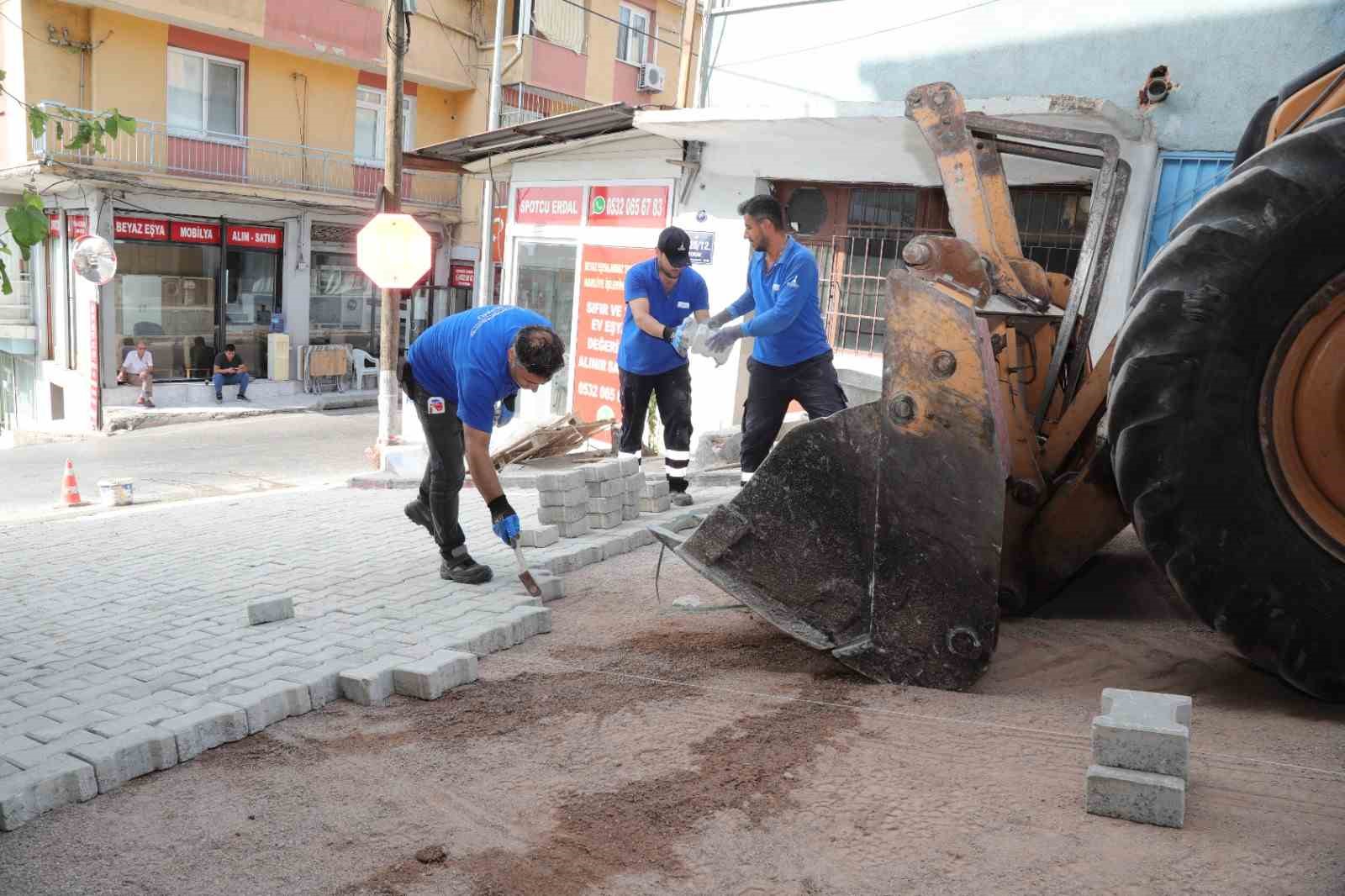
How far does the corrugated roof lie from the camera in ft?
35.5

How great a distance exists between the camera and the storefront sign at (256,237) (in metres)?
21.0

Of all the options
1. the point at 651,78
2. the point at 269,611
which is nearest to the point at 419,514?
the point at 269,611

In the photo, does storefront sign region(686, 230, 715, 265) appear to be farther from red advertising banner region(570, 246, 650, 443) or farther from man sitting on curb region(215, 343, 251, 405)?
man sitting on curb region(215, 343, 251, 405)

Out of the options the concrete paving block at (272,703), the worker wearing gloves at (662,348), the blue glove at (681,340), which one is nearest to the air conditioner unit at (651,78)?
the worker wearing gloves at (662,348)

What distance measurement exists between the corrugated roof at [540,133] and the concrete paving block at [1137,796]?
28.2ft

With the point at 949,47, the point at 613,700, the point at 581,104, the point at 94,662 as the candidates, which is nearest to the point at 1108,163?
the point at 613,700

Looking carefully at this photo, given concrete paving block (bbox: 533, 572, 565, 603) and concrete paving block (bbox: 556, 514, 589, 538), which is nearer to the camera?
concrete paving block (bbox: 533, 572, 565, 603)

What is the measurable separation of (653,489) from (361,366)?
16821 millimetres

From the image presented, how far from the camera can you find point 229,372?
20.1 meters

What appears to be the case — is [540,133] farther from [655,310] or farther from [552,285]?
[655,310]

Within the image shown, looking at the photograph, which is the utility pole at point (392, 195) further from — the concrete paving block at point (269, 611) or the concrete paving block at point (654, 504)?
the concrete paving block at point (269, 611)

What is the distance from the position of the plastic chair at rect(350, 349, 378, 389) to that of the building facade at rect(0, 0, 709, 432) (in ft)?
2.06

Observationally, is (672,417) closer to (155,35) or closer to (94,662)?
(94,662)

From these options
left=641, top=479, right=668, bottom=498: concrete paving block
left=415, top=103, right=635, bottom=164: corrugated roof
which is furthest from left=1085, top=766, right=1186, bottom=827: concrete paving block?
left=415, top=103, right=635, bottom=164: corrugated roof
